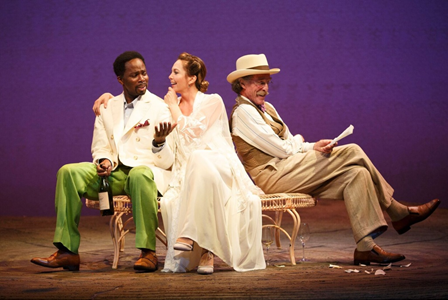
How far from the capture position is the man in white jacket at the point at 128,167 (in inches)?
173

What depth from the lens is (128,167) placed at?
481 centimetres

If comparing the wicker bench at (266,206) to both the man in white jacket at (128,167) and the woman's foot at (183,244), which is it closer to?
the man in white jacket at (128,167)

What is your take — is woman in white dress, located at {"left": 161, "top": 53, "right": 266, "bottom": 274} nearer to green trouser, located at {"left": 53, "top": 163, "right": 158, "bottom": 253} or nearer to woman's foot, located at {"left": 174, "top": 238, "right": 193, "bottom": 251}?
woman's foot, located at {"left": 174, "top": 238, "right": 193, "bottom": 251}

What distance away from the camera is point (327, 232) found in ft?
22.2

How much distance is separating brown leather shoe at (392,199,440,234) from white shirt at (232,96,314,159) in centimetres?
95

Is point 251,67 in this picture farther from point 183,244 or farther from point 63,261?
point 63,261

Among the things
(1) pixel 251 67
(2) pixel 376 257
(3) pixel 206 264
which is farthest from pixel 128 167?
(2) pixel 376 257

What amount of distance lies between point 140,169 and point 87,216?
4302mm

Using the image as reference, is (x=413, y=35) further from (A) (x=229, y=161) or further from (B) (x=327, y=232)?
(A) (x=229, y=161)

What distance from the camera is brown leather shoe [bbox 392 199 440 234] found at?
468 cm

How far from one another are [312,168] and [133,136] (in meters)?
1.34

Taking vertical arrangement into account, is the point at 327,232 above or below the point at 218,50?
below

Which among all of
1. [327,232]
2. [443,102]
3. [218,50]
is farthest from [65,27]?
[443,102]

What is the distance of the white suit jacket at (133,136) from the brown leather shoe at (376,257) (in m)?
1.43
